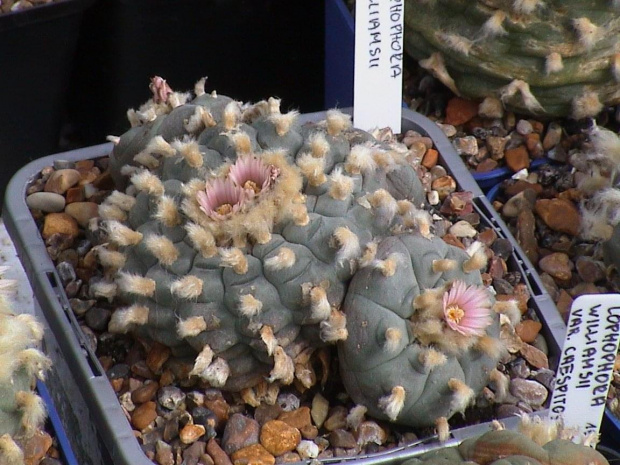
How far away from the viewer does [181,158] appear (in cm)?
118

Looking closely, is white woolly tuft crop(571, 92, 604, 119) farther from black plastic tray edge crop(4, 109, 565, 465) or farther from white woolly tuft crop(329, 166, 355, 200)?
white woolly tuft crop(329, 166, 355, 200)

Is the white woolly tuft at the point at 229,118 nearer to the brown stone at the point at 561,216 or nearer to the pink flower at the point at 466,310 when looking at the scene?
the pink flower at the point at 466,310

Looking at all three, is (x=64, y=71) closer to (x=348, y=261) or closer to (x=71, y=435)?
(x=71, y=435)

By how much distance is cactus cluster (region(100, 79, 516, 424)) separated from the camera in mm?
1082

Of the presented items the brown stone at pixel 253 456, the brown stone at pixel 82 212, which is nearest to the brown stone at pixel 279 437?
the brown stone at pixel 253 456

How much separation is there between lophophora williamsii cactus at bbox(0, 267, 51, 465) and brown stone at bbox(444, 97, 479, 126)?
0.90 m

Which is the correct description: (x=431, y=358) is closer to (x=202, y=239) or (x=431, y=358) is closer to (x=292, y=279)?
(x=292, y=279)

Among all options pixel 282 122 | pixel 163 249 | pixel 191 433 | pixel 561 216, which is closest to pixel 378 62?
pixel 282 122

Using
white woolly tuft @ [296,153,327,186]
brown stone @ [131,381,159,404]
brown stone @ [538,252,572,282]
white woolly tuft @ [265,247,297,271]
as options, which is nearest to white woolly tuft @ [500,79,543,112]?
brown stone @ [538,252,572,282]

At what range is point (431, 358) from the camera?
3.51 ft

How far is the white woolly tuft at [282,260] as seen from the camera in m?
1.06

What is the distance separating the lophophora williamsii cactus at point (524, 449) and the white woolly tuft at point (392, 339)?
0.40ft

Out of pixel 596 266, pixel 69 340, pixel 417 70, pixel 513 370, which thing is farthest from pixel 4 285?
pixel 417 70

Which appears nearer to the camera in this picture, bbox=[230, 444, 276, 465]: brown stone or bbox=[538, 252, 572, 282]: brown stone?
bbox=[230, 444, 276, 465]: brown stone
